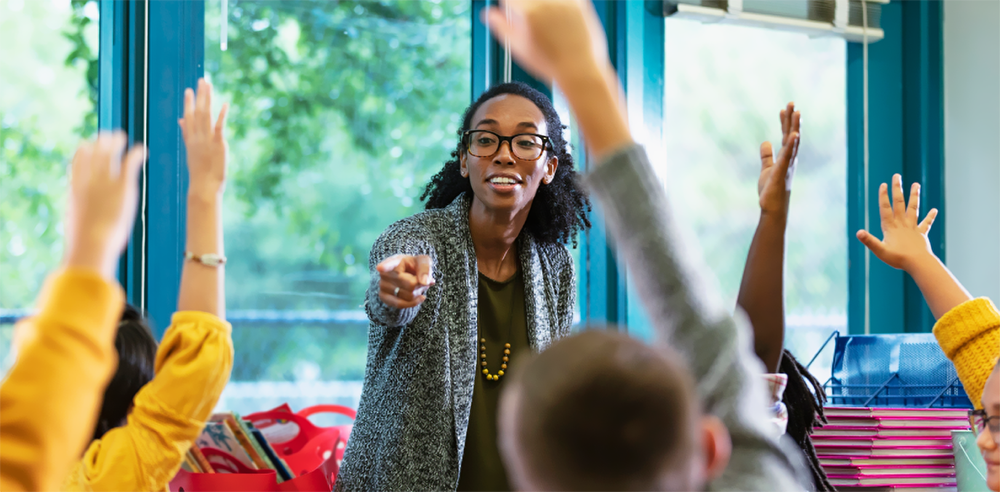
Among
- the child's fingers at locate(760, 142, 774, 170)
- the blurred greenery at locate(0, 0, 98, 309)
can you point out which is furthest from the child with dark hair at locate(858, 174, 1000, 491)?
the blurred greenery at locate(0, 0, 98, 309)

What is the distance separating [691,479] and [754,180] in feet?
6.51

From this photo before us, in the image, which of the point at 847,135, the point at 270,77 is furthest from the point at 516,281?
the point at 847,135

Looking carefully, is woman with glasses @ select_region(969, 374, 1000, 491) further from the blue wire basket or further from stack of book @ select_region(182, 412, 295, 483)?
stack of book @ select_region(182, 412, 295, 483)

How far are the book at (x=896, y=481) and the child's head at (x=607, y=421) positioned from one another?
1385mm

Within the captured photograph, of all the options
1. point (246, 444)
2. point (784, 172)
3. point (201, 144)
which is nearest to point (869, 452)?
point (784, 172)

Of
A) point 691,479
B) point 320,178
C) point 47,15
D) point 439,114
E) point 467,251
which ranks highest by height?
point 47,15

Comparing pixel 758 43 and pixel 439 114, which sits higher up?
pixel 758 43

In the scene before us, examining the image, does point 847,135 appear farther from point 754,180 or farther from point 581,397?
point 581,397

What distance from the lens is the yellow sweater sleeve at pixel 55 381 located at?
0.63 meters

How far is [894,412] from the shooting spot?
1.87 meters

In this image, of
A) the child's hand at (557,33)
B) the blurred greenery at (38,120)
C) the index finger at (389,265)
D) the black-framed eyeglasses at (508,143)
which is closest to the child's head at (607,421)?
the child's hand at (557,33)

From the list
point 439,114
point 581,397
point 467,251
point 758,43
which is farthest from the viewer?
point 758,43

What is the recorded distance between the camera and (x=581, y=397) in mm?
589

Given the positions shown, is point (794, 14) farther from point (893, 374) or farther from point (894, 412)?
point (894, 412)
